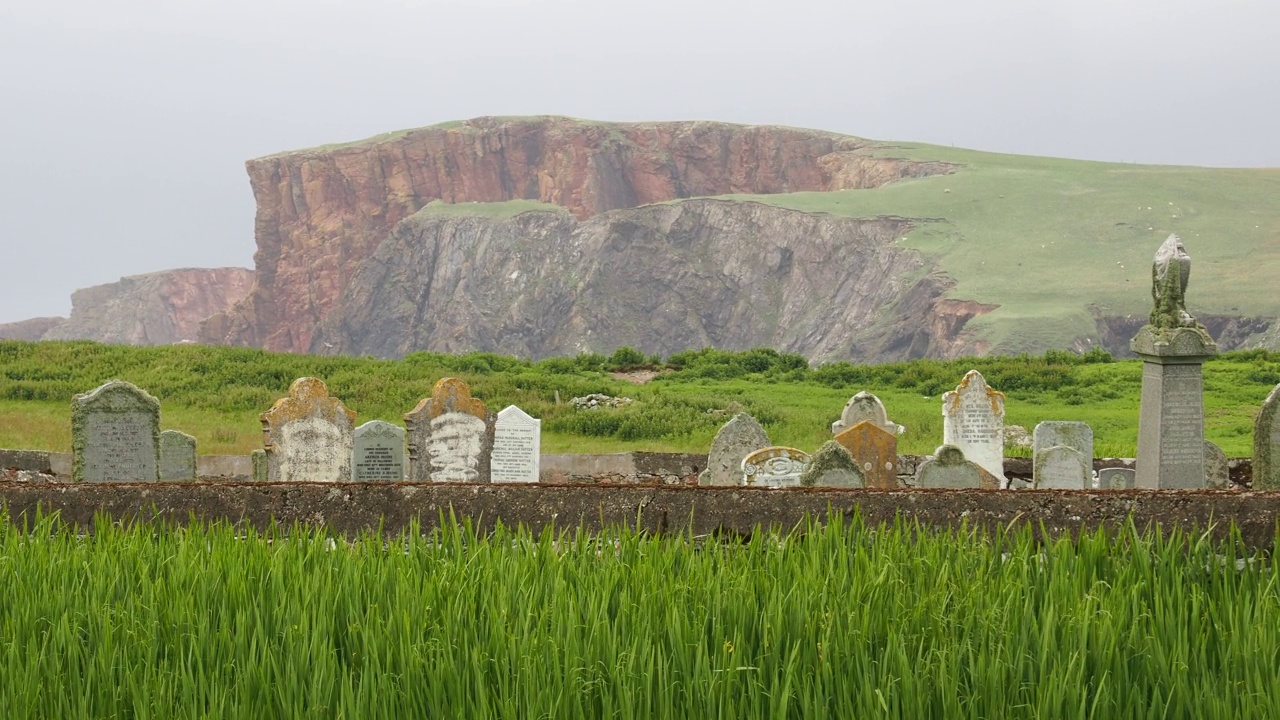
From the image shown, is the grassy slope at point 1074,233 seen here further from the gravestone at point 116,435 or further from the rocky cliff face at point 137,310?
the rocky cliff face at point 137,310

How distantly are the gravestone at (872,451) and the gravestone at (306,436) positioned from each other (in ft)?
21.3

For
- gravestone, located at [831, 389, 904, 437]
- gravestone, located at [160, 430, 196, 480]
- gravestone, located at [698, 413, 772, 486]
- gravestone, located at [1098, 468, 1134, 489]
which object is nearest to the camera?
gravestone, located at [698, 413, 772, 486]

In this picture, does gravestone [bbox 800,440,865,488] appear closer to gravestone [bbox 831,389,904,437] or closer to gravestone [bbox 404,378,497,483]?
gravestone [bbox 831,389,904,437]

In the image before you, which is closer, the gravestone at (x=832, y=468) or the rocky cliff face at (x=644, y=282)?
the gravestone at (x=832, y=468)

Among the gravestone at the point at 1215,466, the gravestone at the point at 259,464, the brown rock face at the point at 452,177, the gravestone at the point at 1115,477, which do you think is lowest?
the gravestone at the point at 259,464

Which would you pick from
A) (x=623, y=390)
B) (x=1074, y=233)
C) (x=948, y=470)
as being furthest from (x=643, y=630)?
(x=1074, y=233)

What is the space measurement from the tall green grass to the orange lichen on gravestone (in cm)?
1079

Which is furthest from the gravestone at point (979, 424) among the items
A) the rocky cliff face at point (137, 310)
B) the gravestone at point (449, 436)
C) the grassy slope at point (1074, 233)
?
the rocky cliff face at point (137, 310)

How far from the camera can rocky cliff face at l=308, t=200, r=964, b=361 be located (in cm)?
11238

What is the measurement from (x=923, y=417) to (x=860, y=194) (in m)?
104

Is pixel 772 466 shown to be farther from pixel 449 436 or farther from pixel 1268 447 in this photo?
pixel 1268 447

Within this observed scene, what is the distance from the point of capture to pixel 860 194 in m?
127

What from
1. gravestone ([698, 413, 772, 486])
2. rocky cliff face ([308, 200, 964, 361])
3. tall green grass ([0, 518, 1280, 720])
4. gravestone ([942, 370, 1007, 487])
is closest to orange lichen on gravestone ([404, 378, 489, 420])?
gravestone ([698, 413, 772, 486])

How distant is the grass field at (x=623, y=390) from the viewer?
968 inches
